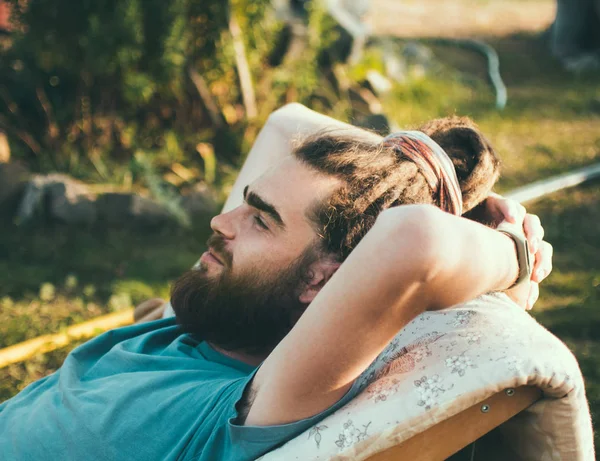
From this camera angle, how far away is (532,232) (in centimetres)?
224

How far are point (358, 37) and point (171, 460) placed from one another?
618 centimetres

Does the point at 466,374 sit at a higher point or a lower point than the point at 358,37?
higher

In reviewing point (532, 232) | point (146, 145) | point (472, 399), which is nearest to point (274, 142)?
point (532, 232)

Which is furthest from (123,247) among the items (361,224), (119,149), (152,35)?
(361,224)

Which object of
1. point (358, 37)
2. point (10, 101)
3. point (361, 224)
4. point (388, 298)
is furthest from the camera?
point (358, 37)

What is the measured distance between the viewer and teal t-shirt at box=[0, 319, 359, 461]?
187cm

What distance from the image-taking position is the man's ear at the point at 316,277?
2176 mm

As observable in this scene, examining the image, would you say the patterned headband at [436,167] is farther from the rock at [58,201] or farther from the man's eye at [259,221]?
the rock at [58,201]

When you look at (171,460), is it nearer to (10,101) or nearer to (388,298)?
(388,298)

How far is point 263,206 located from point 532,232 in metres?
0.80

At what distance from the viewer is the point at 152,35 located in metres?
5.43

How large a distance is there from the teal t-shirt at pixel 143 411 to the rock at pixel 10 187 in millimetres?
3128

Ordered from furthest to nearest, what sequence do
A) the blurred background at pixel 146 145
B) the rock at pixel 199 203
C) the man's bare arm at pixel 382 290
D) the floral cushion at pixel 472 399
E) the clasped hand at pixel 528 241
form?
the rock at pixel 199 203, the blurred background at pixel 146 145, the clasped hand at pixel 528 241, the floral cushion at pixel 472 399, the man's bare arm at pixel 382 290

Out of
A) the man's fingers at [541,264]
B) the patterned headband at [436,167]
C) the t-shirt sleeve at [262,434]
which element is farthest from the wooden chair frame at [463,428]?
the patterned headband at [436,167]
